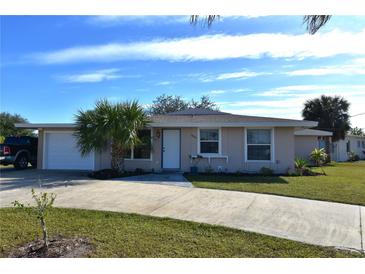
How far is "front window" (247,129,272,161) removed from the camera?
15.4m

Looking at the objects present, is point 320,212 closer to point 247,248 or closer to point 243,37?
point 247,248

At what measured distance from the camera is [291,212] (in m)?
7.30

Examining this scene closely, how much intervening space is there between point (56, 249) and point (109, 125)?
29.5ft

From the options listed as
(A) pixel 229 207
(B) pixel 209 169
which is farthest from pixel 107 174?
(A) pixel 229 207

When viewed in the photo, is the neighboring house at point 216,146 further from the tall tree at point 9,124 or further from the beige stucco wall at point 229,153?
the tall tree at point 9,124

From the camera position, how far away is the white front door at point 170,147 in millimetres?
15875

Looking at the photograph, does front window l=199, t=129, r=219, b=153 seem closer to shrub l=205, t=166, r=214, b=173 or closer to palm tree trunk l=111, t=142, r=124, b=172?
shrub l=205, t=166, r=214, b=173

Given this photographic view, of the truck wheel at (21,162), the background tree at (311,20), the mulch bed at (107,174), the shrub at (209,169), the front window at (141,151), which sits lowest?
the mulch bed at (107,174)

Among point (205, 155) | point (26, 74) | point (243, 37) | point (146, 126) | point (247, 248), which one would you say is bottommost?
point (247, 248)

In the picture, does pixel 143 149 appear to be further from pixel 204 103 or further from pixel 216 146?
pixel 204 103

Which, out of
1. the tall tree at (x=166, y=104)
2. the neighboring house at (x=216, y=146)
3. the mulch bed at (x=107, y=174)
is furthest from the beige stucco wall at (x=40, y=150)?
the tall tree at (x=166, y=104)

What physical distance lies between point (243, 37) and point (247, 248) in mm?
4318

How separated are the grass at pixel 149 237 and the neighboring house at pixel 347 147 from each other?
2976cm
